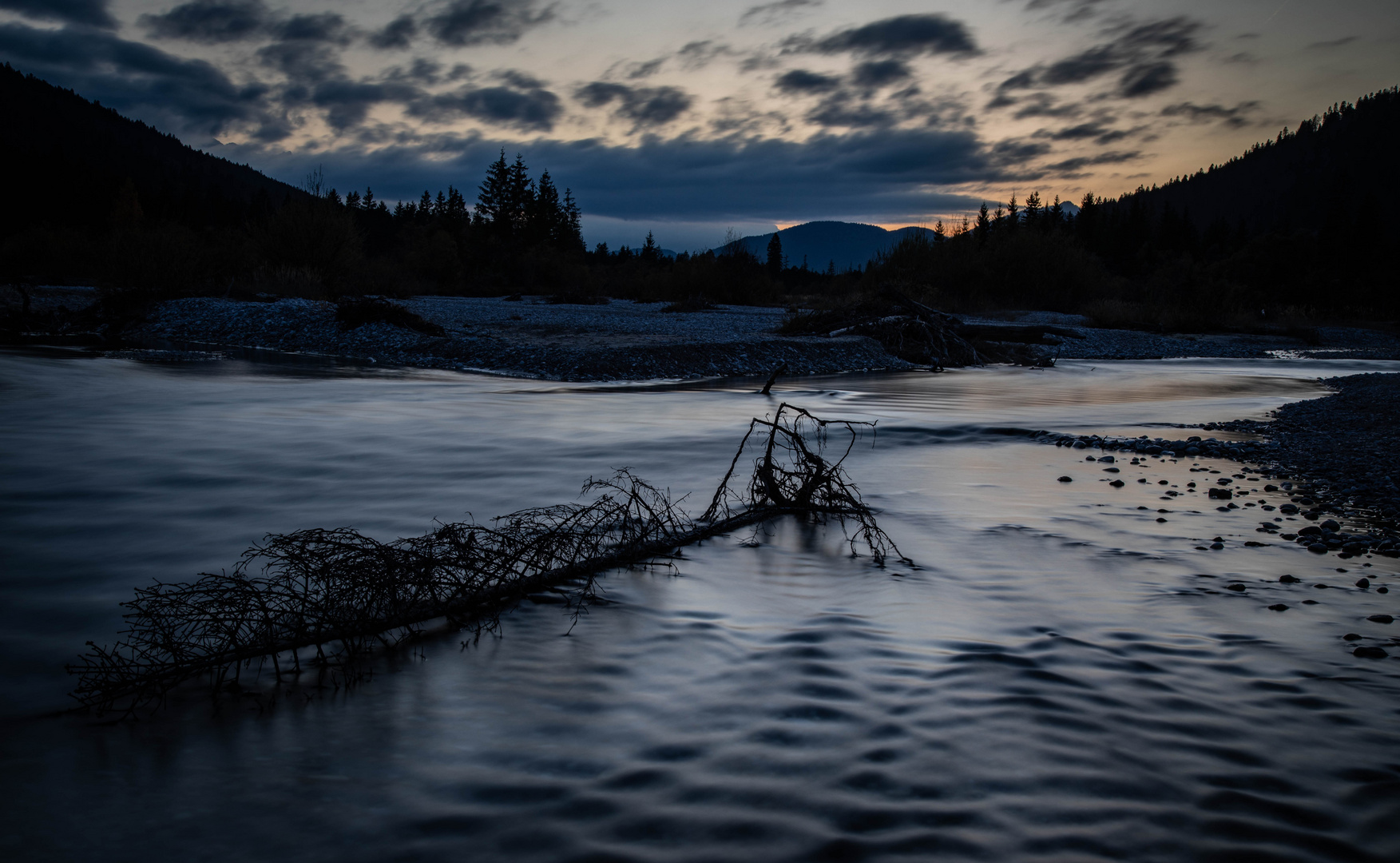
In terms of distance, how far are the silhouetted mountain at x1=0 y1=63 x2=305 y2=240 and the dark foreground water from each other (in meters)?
31.8

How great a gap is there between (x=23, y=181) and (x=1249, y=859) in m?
97.9

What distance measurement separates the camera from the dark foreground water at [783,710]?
260cm

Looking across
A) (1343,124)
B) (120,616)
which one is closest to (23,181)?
(120,616)

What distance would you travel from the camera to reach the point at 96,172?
290 ft

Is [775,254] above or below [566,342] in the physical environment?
above

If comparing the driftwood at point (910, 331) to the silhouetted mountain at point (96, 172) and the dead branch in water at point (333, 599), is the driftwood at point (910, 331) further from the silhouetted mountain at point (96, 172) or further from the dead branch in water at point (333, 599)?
the silhouetted mountain at point (96, 172)

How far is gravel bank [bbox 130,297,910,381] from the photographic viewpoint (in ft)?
58.3

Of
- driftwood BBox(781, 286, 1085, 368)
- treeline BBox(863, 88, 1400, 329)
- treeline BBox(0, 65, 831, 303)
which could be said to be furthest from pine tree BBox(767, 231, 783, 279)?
driftwood BBox(781, 286, 1085, 368)

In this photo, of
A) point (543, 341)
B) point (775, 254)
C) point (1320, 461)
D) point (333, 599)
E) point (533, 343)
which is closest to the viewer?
point (333, 599)

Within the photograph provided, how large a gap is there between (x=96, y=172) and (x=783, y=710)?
112m

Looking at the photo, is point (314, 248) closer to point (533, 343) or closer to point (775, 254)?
point (533, 343)

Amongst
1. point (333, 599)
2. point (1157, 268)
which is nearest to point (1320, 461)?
point (333, 599)

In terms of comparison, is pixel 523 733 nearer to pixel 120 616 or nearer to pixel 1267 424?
pixel 120 616

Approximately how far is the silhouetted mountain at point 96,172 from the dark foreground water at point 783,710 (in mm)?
31761
